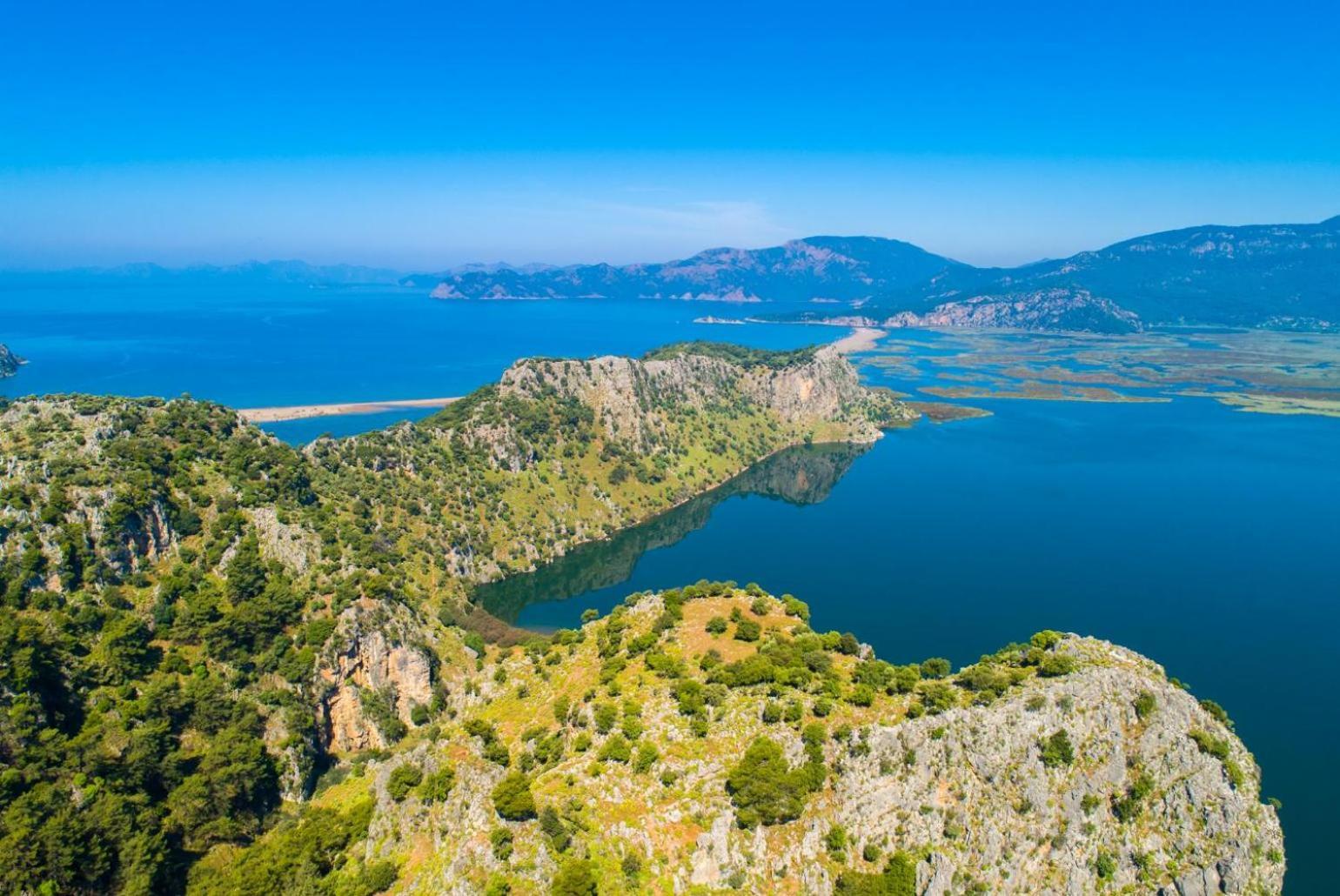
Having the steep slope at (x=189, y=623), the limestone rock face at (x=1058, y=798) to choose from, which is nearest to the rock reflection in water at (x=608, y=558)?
the steep slope at (x=189, y=623)

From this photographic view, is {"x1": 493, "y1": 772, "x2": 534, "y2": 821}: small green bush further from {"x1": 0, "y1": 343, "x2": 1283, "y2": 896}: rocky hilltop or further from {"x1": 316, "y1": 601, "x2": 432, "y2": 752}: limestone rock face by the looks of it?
{"x1": 316, "y1": 601, "x2": 432, "y2": 752}: limestone rock face

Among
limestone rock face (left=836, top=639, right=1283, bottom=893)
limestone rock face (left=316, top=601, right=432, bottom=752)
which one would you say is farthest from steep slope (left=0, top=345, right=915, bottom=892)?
limestone rock face (left=836, top=639, right=1283, bottom=893)

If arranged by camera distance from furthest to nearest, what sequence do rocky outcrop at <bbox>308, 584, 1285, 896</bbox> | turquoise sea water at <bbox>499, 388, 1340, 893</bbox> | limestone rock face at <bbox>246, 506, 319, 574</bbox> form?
turquoise sea water at <bbox>499, 388, 1340, 893</bbox> → limestone rock face at <bbox>246, 506, 319, 574</bbox> → rocky outcrop at <bbox>308, 584, 1285, 896</bbox>

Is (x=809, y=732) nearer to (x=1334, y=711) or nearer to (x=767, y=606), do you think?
(x=767, y=606)

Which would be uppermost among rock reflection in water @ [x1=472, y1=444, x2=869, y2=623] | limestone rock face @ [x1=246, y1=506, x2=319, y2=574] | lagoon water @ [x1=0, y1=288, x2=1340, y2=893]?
limestone rock face @ [x1=246, y1=506, x2=319, y2=574]

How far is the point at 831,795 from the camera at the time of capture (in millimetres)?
49688

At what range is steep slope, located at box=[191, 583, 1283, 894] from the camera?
154 feet

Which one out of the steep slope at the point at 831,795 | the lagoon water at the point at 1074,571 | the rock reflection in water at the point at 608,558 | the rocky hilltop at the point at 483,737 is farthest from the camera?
the rock reflection in water at the point at 608,558

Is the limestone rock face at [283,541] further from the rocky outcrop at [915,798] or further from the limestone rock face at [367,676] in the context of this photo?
the rocky outcrop at [915,798]

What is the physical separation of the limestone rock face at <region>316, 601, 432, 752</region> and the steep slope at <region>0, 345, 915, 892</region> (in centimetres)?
20

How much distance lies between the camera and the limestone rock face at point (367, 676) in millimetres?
80250

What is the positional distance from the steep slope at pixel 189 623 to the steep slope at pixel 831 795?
1024 centimetres

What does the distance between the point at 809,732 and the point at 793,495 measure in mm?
137370

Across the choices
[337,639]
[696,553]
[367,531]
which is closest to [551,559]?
[696,553]
